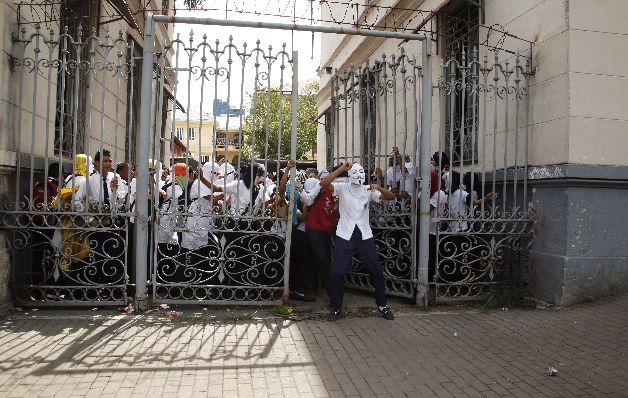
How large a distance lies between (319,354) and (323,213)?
2051mm

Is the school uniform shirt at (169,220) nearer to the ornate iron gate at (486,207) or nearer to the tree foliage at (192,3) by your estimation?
the ornate iron gate at (486,207)

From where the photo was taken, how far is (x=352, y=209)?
5828 mm

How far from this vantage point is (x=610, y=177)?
6.11 meters

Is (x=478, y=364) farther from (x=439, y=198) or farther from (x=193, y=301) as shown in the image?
(x=193, y=301)

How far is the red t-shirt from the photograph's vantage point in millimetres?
6301

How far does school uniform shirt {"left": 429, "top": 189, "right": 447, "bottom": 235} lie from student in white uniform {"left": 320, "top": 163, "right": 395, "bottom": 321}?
0.96 m

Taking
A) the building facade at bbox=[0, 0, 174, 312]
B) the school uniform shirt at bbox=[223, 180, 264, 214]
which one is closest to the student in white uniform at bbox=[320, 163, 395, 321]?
the school uniform shirt at bbox=[223, 180, 264, 214]

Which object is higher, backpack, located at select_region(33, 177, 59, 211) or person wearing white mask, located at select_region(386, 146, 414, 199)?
person wearing white mask, located at select_region(386, 146, 414, 199)

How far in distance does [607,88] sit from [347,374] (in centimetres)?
458

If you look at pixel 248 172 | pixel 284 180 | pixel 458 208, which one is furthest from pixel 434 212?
pixel 248 172

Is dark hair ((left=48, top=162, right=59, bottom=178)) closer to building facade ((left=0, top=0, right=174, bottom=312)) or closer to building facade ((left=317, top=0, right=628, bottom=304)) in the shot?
building facade ((left=0, top=0, right=174, bottom=312))

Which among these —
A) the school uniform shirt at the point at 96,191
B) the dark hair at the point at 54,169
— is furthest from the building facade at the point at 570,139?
the dark hair at the point at 54,169

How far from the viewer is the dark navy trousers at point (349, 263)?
5.80 m

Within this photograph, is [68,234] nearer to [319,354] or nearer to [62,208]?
[62,208]
